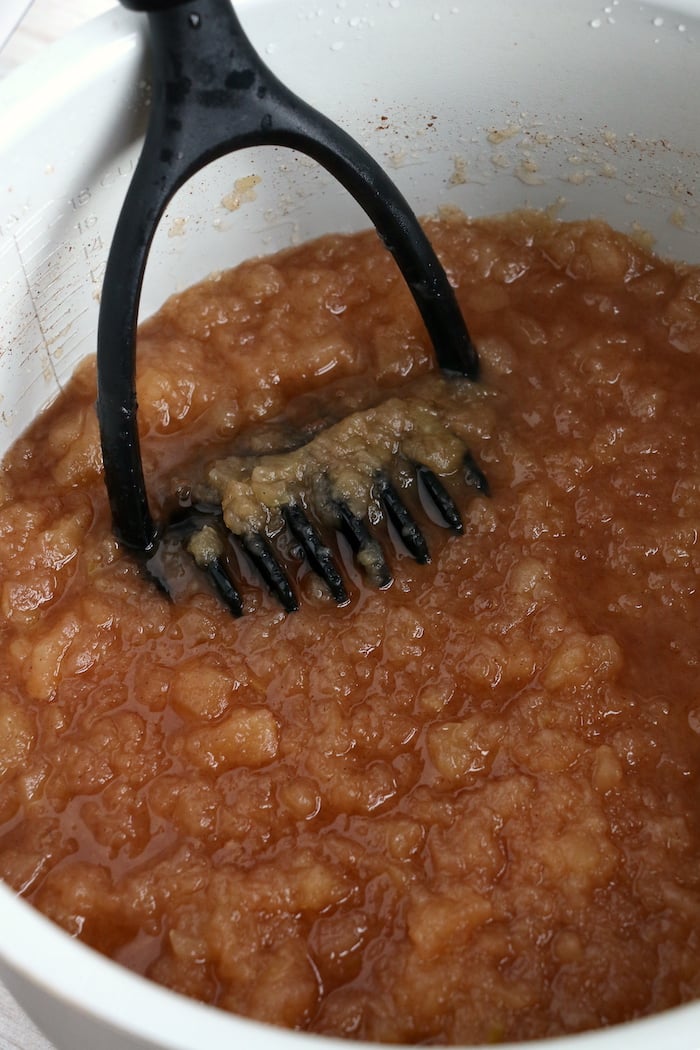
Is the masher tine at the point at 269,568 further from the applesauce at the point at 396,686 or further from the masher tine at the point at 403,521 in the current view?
the masher tine at the point at 403,521

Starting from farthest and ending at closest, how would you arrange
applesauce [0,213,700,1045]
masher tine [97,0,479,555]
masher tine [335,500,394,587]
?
masher tine [335,500,394,587] < masher tine [97,0,479,555] < applesauce [0,213,700,1045]

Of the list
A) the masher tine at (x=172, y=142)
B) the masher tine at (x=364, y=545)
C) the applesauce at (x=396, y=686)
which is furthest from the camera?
the masher tine at (x=364, y=545)

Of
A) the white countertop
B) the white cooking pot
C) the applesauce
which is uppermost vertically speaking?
the white countertop

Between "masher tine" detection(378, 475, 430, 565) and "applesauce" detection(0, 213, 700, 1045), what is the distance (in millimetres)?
20

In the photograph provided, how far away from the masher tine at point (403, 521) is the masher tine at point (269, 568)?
16 centimetres

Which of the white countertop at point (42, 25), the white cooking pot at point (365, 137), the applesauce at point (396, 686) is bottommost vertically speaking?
the applesauce at point (396, 686)

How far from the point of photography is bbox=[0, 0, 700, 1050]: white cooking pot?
1.55m

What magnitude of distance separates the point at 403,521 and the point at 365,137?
633 mm

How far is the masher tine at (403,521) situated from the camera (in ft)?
5.09

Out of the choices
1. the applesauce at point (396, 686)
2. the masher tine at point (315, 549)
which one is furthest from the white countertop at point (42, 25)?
the masher tine at point (315, 549)

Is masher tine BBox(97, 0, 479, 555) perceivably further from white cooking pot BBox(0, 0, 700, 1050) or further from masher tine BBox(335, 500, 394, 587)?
masher tine BBox(335, 500, 394, 587)

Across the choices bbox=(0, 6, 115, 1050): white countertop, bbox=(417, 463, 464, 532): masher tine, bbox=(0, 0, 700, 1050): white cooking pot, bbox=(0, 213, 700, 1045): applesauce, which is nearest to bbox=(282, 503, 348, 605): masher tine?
bbox=(0, 213, 700, 1045): applesauce

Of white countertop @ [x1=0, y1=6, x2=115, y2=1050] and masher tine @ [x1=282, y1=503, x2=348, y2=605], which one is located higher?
white countertop @ [x1=0, y1=6, x2=115, y2=1050]

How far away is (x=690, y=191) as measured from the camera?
5.82 feet
